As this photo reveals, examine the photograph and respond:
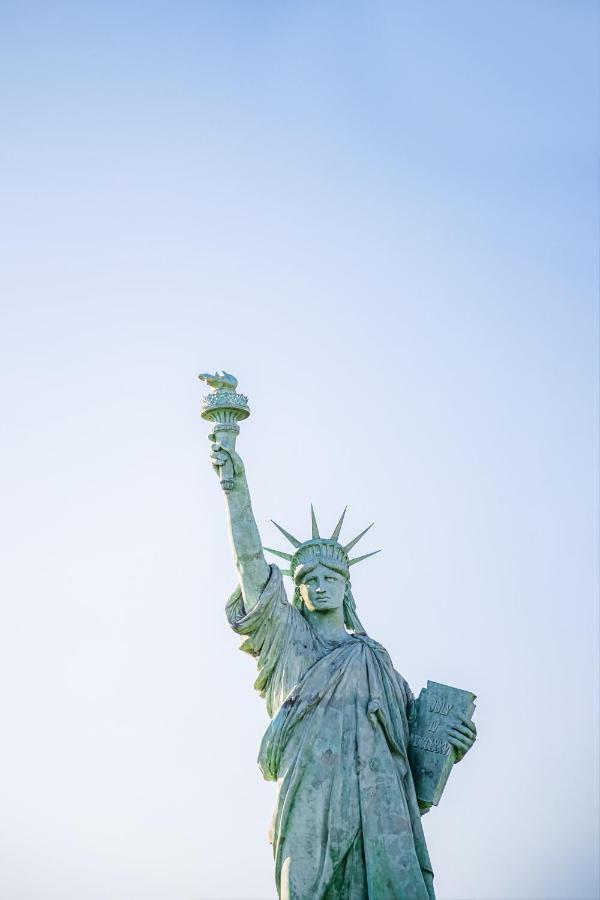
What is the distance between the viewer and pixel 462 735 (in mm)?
12688

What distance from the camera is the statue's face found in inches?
531

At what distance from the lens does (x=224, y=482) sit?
13203 millimetres

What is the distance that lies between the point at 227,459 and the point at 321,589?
5.74 ft

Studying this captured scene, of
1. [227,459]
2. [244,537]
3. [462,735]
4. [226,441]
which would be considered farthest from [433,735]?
[226,441]

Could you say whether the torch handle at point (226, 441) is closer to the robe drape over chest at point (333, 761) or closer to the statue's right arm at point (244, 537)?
the statue's right arm at point (244, 537)

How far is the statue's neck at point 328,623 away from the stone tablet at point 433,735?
3.67 feet

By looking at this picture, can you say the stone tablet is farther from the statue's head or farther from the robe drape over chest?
the statue's head

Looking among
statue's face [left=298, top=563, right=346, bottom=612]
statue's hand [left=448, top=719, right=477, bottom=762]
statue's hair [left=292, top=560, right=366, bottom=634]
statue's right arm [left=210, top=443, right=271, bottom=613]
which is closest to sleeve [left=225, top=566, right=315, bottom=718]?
statue's right arm [left=210, top=443, right=271, bottom=613]

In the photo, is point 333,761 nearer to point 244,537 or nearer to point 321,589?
point 321,589

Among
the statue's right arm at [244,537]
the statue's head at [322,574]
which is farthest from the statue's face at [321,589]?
the statue's right arm at [244,537]

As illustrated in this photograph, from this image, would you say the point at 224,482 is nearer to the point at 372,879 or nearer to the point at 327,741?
the point at 327,741

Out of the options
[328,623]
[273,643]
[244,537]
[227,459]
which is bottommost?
[273,643]

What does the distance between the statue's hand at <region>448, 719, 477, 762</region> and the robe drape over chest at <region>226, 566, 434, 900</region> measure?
49 centimetres

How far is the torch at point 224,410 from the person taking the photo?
13.4 metres
